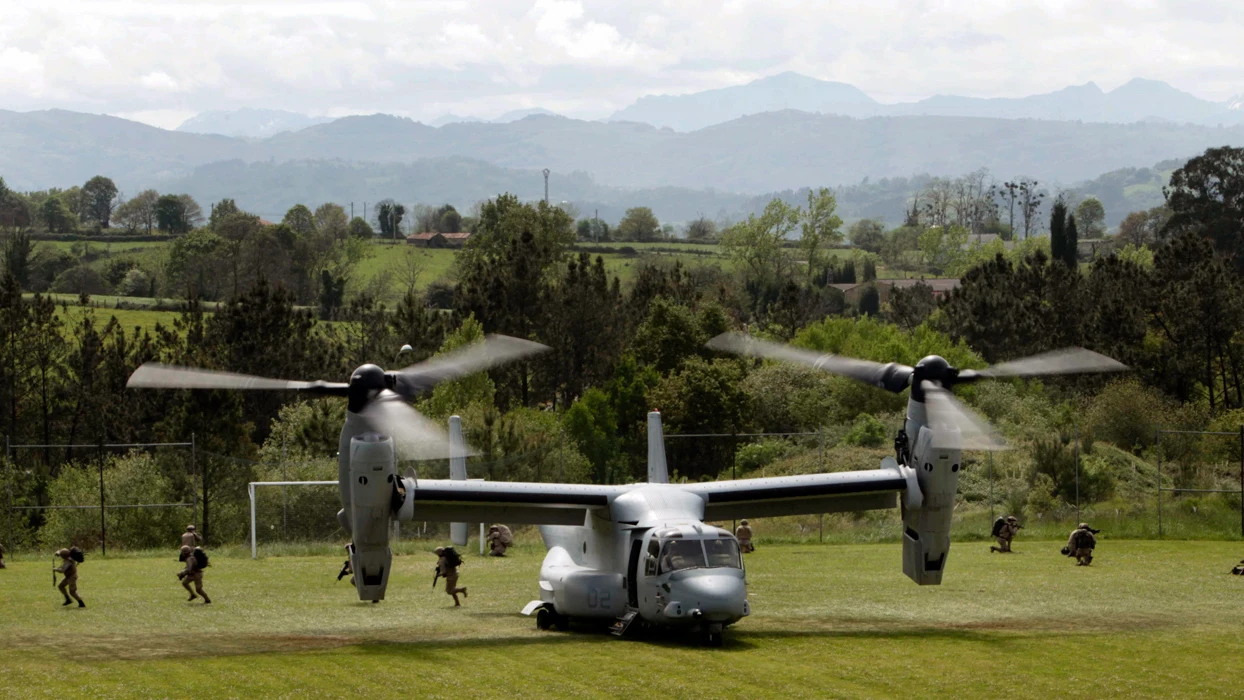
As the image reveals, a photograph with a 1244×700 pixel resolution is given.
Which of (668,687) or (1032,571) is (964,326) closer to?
(1032,571)

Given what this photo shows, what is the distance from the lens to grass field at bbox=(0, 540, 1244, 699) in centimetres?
1722

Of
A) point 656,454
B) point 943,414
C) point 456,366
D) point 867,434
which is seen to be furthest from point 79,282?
point 943,414

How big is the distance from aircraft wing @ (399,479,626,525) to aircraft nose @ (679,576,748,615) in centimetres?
308

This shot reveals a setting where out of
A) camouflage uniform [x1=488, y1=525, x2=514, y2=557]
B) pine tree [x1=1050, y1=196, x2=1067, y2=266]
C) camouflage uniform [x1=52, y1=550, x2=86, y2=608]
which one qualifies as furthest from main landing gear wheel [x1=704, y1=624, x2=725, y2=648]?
pine tree [x1=1050, y1=196, x2=1067, y2=266]

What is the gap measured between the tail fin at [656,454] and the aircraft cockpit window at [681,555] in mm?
3591

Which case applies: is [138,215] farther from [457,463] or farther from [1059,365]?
[1059,365]

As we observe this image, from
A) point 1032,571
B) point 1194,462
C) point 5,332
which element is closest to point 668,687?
point 1032,571

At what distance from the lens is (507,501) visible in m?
22.5

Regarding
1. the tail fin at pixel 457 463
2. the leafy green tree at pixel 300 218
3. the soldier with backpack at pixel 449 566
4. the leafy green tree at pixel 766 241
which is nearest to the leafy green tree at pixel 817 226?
the leafy green tree at pixel 766 241

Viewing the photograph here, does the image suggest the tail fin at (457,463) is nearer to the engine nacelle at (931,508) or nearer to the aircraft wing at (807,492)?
the aircraft wing at (807,492)

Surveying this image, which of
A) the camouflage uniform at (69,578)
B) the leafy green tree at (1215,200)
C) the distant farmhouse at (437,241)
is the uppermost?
the distant farmhouse at (437,241)

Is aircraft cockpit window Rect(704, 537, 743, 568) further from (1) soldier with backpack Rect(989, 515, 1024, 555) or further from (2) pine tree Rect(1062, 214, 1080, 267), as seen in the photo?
(2) pine tree Rect(1062, 214, 1080, 267)

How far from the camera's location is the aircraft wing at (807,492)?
900 inches

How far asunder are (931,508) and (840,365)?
309 cm
